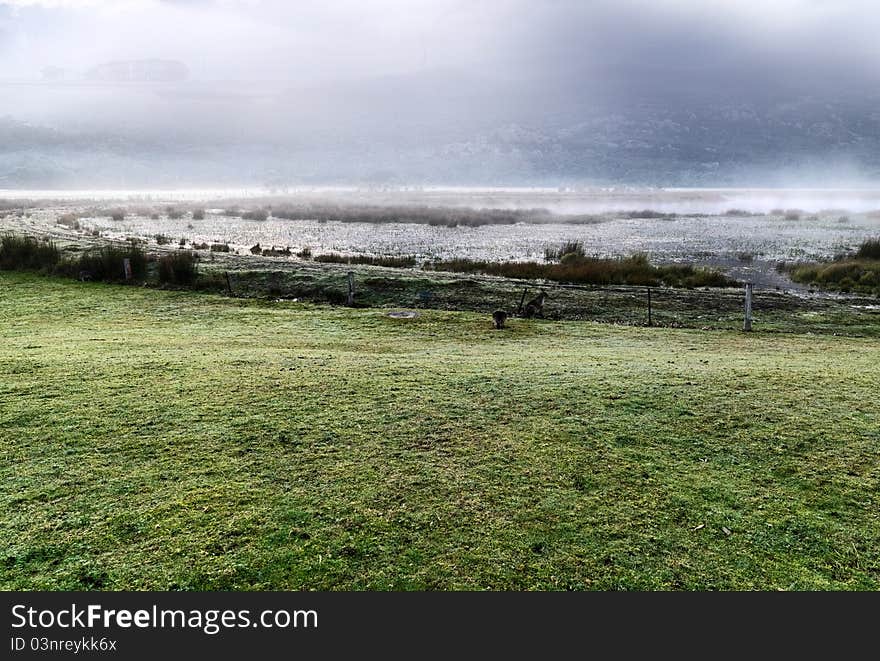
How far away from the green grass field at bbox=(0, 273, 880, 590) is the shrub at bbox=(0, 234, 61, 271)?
16946mm

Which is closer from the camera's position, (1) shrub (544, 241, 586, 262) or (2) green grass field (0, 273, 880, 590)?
(2) green grass field (0, 273, 880, 590)

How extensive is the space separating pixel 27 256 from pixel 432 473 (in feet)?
84.2

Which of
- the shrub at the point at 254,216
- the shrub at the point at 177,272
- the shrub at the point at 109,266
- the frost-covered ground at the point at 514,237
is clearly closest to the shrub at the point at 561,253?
the frost-covered ground at the point at 514,237

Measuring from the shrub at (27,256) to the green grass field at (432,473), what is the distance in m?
16.9

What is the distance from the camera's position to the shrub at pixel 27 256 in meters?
23.7

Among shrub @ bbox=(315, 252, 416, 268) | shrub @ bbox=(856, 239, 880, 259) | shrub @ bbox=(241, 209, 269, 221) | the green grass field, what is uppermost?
shrub @ bbox=(241, 209, 269, 221)

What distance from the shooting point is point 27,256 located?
24.4 m

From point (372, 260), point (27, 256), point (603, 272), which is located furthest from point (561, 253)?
point (27, 256)

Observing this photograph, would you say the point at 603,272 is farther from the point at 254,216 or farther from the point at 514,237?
the point at 254,216

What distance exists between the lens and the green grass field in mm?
3635

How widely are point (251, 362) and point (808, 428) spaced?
681cm

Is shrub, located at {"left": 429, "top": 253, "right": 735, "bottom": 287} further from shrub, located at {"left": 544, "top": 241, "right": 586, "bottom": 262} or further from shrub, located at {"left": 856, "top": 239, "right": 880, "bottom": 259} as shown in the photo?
shrub, located at {"left": 856, "top": 239, "right": 880, "bottom": 259}

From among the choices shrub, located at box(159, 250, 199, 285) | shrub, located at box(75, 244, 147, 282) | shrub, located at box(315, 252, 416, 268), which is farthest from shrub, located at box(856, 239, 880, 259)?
shrub, located at box(75, 244, 147, 282)

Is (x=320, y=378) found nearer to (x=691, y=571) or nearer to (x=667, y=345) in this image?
(x=691, y=571)
